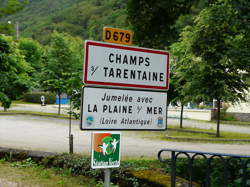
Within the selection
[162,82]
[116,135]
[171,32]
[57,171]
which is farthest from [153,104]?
[171,32]

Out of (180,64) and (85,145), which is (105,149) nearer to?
(85,145)

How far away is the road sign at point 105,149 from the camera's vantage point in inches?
135

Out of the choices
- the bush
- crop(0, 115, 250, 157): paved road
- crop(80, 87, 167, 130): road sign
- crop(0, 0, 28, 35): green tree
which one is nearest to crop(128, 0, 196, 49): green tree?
crop(0, 0, 28, 35): green tree

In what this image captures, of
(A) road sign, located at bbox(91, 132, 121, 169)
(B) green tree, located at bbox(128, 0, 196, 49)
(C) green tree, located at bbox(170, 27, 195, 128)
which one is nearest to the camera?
(A) road sign, located at bbox(91, 132, 121, 169)

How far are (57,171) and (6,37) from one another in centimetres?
521

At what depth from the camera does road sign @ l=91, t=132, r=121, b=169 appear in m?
3.42

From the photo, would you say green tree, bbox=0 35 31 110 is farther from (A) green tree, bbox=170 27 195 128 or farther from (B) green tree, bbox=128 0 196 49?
(A) green tree, bbox=170 27 195 128

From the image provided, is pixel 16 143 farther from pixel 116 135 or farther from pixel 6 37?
pixel 116 135

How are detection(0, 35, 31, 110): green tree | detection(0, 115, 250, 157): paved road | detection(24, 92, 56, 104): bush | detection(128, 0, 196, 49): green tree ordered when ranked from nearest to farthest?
detection(128, 0, 196, 49): green tree
detection(0, 35, 31, 110): green tree
detection(0, 115, 250, 157): paved road
detection(24, 92, 56, 104): bush

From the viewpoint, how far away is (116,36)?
3.75 meters

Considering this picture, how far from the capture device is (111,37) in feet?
12.2

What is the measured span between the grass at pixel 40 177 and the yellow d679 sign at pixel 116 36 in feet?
10.9

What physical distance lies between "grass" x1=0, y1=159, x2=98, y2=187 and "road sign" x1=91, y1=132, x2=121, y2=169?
304cm

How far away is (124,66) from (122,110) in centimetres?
41
